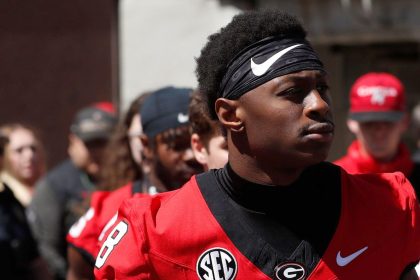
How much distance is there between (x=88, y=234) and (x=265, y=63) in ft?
5.60

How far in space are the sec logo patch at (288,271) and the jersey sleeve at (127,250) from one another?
1.17 ft

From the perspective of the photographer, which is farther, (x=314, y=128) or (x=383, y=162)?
(x=383, y=162)

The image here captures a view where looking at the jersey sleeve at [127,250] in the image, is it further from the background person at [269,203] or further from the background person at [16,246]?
the background person at [16,246]

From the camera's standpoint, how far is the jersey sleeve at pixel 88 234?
4.12 meters

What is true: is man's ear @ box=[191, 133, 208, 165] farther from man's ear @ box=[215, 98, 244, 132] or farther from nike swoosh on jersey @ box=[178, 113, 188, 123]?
man's ear @ box=[215, 98, 244, 132]

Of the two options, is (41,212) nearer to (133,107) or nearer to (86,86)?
(133,107)

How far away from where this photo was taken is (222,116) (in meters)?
2.78

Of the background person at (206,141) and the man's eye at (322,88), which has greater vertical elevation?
the man's eye at (322,88)

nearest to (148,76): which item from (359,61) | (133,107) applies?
(359,61)

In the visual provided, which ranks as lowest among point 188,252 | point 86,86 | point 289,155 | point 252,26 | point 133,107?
point 86,86

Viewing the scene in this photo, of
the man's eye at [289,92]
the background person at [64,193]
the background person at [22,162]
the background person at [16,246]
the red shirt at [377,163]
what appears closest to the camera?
the man's eye at [289,92]

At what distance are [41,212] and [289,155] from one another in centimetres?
422

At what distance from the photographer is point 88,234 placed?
13.6 feet

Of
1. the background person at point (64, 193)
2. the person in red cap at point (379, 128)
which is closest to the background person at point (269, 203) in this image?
the person in red cap at point (379, 128)
